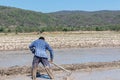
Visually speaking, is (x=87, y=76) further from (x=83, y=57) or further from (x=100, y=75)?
(x=83, y=57)

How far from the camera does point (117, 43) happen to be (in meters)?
34.0

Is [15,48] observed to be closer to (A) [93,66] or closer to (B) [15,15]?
(A) [93,66]

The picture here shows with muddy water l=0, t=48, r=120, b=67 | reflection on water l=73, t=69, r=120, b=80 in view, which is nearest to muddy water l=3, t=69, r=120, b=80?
reflection on water l=73, t=69, r=120, b=80

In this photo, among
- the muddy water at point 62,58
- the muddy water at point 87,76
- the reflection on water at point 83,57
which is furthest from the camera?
the reflection on water at point 83,57

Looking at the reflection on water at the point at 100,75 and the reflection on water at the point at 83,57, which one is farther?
the reflection on water at the point at 83,57

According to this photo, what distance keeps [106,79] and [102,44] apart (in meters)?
19.7

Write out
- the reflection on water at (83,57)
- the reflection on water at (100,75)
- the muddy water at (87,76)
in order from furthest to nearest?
the reflection on water at (83,57) < the reflection on water at (100,75) < the muddy water at (87,76)

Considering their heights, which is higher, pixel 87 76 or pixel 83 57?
pixel 87 76

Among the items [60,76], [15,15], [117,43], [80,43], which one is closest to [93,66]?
[60,76]

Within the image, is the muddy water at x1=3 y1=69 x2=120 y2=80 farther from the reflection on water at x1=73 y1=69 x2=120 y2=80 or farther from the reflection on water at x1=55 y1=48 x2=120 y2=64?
the reflection on water at x1=55 y1=48 x2=120 y2=64

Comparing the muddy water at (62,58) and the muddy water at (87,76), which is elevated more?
the muddy water at (87,76)

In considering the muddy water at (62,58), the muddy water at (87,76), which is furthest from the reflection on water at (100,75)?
the muddy water at (62,58)

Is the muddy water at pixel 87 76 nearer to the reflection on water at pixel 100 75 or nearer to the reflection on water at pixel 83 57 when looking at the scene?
the reflection on water at pixel 100 75

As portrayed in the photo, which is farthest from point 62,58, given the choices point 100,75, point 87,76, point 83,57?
point 87,76
